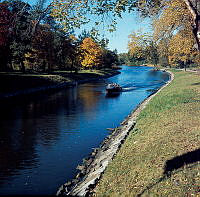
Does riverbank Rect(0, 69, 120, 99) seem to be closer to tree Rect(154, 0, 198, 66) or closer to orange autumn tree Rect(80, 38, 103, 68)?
orange autumn tree Rect(80, 38, 103, 68)

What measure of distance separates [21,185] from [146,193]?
641 centimetres

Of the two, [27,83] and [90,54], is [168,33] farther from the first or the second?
[90,54]

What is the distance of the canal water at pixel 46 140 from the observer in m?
11.2

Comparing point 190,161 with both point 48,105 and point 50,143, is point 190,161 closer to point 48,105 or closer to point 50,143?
point 50,143

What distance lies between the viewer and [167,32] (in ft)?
48.0

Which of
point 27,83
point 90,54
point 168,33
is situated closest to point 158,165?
point 168,33

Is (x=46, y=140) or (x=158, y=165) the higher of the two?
(x=158, y=165)

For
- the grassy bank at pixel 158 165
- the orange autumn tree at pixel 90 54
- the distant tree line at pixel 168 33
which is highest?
the orange autumn tree at pixel 90 54

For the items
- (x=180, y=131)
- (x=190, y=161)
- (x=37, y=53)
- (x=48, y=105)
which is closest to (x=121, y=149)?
(x=180, y=131)

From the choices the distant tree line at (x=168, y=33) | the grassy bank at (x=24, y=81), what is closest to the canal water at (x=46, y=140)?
the distant tree line at (x=168, y=33)

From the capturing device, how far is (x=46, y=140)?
16812mm

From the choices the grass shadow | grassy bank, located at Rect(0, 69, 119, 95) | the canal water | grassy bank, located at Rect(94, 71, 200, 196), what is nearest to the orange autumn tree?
grassy bank, located at Rect(0, 69, 119, 95)

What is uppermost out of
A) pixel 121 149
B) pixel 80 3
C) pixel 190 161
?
pixel 80 3

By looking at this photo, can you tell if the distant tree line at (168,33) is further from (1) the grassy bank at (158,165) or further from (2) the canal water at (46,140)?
(2) the canal water at (46,140)
